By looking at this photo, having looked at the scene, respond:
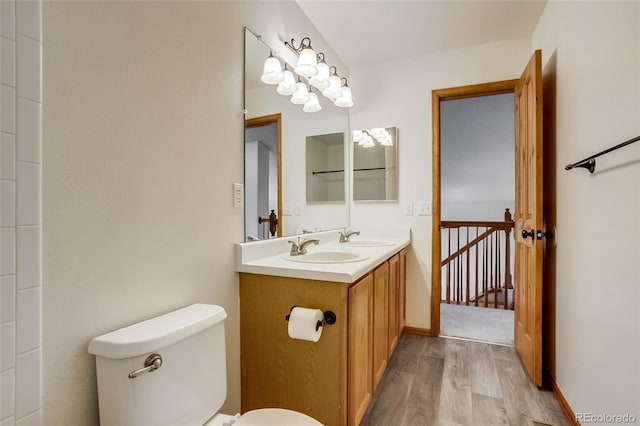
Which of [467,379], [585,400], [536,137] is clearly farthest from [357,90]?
[585,400]

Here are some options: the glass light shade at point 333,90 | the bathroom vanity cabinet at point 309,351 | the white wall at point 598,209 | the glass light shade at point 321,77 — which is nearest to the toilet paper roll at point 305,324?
the bathroom vanity cabinet at point 309,351

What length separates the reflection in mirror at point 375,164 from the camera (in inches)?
107

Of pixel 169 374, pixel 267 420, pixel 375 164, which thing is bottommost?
pixel 267 420

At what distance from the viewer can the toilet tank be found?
809 millimetres

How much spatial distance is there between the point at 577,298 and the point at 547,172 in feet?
2.65

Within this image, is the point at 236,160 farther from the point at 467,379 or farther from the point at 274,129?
the point at 467,379

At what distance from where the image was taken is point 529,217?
6.39 feet

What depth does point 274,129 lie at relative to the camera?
180cm

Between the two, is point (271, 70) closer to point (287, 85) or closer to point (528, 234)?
point (287, 85)

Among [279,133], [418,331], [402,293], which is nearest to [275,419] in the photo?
[279,133]

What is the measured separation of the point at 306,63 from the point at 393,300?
5.31ft

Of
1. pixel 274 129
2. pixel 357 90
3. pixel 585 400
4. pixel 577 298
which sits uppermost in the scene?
pixel 357 90

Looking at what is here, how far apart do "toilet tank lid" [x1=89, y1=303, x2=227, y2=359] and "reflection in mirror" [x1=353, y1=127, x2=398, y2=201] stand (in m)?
1.95

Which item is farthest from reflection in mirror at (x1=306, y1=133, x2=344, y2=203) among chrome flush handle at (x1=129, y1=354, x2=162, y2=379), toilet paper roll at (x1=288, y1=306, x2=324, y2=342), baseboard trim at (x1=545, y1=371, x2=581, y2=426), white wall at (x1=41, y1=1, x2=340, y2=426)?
baseboard trim at (x1=545, y1=371, x2=581, y2=426)
